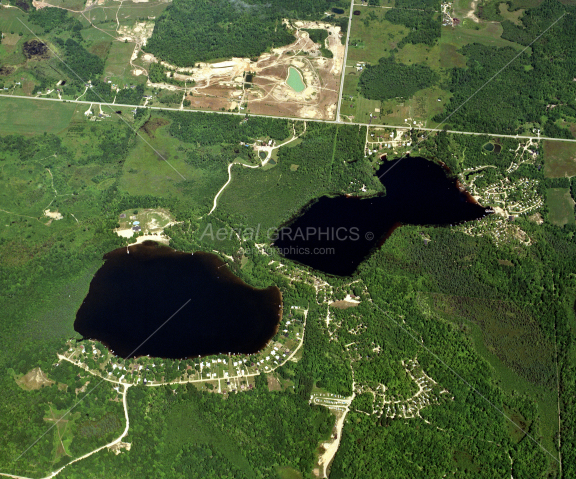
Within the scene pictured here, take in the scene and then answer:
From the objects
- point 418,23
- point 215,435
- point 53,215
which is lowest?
point 215,435

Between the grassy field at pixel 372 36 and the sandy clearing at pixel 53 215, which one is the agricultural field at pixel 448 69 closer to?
the grassy field at pixel 372 36

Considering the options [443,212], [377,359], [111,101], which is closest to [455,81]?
[443,212]

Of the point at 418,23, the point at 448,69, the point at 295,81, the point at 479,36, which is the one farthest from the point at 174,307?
the point at 479,36

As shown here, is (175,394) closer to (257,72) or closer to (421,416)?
(421,416)

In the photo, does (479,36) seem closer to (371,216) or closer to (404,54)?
(404,54)

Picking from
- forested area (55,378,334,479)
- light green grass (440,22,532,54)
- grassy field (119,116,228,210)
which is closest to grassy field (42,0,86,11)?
grassy field (119,116,228,210)
